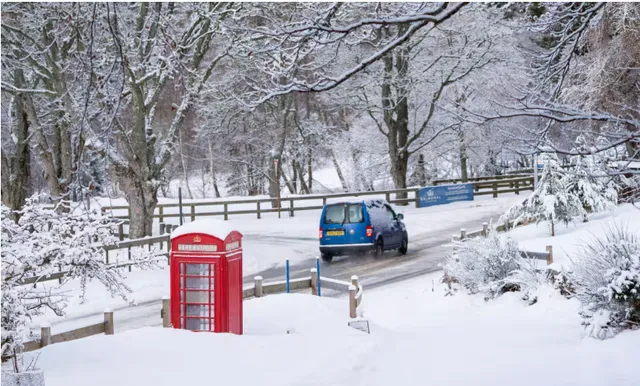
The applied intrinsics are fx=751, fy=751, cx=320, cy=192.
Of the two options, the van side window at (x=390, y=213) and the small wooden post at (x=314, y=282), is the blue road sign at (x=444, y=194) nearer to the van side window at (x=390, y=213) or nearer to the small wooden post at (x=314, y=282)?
the van side window at (x=390, y=213)

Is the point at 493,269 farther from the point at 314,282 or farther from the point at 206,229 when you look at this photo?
the point at 206,229

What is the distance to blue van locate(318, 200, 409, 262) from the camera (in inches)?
861

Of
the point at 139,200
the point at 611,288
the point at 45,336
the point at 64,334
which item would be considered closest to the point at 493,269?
the point at 611,288

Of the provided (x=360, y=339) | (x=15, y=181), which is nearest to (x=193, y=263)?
(x=360, y=339)

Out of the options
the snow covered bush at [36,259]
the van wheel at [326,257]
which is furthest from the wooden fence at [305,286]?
the van wheel at [326,257]

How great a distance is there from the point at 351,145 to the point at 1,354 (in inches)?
1520

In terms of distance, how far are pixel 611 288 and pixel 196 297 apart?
5.50 metres

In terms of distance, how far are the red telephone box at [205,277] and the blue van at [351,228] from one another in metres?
→ 11.4

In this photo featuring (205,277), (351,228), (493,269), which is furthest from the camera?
(351,228)

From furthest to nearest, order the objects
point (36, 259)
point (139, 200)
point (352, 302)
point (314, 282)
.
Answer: point (139, 200) → point (314, 282) → point (352, 302) → point (36, 259)

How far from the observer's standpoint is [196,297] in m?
10.4

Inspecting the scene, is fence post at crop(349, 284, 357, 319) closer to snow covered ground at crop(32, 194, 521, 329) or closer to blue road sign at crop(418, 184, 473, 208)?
snow covered ground at crop(32, 194, 521, 329)

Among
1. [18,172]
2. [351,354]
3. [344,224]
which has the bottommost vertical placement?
[351,354]

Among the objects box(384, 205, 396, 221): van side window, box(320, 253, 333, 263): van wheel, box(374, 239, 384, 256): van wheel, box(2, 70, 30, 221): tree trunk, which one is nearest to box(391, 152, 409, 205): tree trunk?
box(384, 205, 396, 221): van side window
